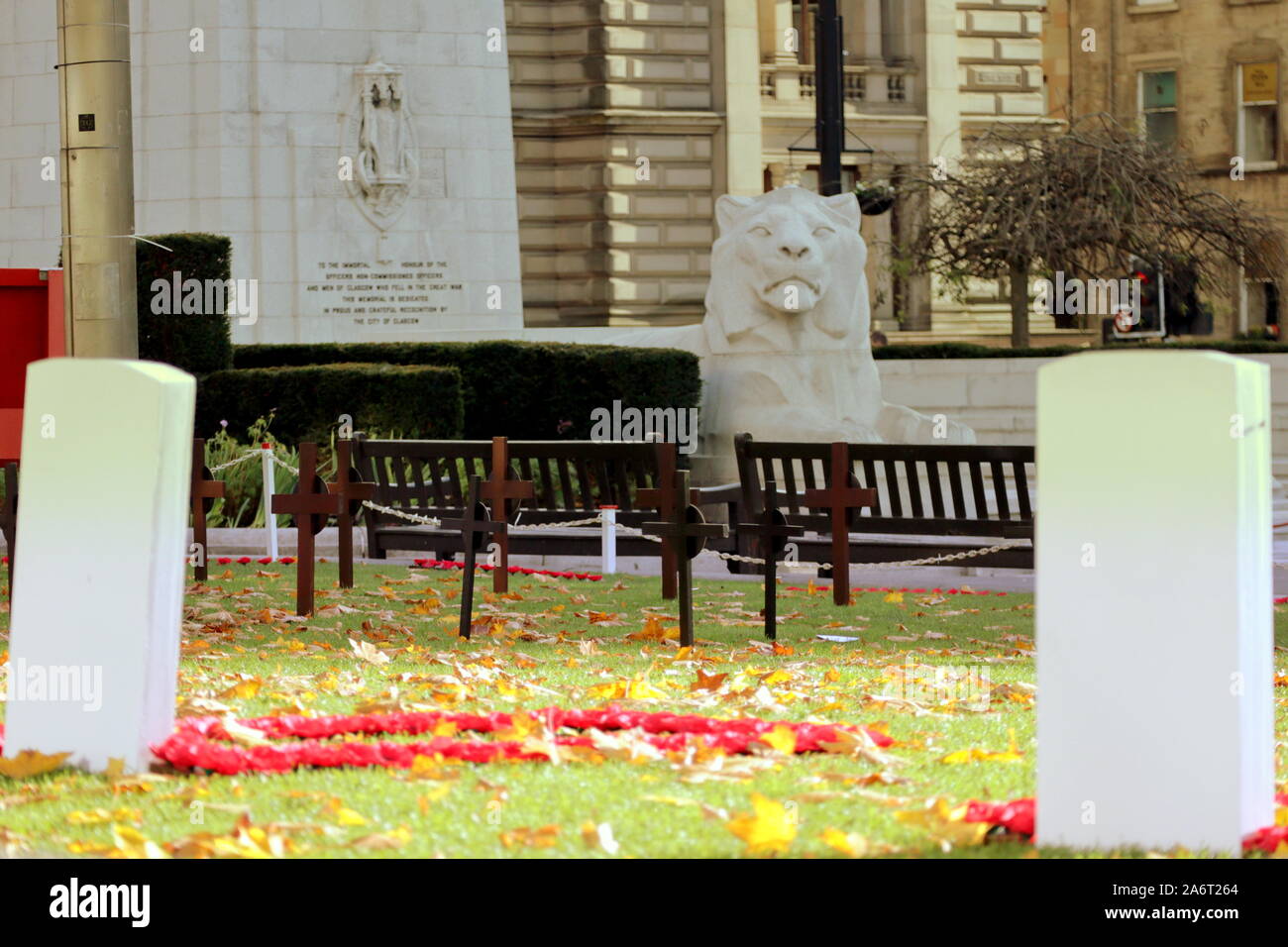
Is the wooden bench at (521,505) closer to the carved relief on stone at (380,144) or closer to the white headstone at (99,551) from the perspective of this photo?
the carved relief on stone at (380,144)

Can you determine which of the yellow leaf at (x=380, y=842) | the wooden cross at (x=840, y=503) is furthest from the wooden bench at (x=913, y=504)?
the yellow leaf at (x=380, y=842)

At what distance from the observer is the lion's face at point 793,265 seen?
17297mm

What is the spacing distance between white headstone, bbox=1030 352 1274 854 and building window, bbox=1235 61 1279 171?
1871 inches

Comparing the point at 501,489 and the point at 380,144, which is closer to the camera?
the point at 501,489

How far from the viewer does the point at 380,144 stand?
2000cm

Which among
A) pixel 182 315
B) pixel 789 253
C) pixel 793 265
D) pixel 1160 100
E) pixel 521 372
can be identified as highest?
pixel 1160 100

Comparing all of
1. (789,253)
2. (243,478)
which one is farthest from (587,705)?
(789,253)

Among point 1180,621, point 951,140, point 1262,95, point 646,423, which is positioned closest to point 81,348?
point 1180,621

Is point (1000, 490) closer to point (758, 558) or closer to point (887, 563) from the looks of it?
point (887, 563)

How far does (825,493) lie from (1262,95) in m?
41.7

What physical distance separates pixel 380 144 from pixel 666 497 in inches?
386

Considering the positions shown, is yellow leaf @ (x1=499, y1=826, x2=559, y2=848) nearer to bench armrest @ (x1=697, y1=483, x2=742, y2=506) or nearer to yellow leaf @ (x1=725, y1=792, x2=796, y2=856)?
yellow leaf @ (x1=725, y1=792, x2=796, y2=856)

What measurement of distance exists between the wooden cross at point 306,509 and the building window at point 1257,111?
4236 centimetres

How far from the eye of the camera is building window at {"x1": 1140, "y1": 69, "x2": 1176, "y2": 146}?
5091 centimetres
